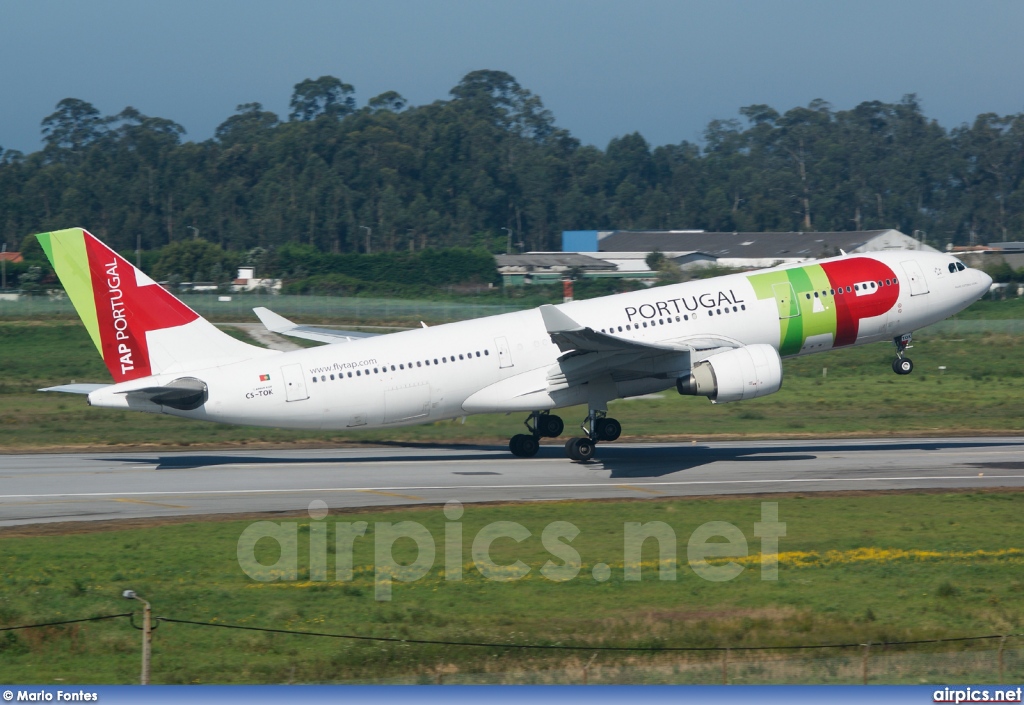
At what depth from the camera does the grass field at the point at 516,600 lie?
20312mm

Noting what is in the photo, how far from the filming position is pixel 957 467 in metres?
38.9

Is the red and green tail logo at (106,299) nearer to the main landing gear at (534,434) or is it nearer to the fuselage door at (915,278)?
the main landing gear at (534,434)

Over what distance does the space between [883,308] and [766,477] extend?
29.3 feet

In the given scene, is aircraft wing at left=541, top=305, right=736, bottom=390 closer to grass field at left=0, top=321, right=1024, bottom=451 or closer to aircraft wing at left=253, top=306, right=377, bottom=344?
grass field at left=0, top=321, right=1024, bottom=451

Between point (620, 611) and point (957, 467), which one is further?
point (957, 467)

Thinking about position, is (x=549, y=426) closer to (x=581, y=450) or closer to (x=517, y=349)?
(x=581, y=450)

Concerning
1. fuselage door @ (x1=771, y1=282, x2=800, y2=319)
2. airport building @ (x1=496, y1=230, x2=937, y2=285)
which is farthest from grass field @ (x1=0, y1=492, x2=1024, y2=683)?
airport building @ (x1=496, y1=230, x2=937, y2=285)

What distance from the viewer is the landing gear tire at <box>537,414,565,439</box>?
43.8m

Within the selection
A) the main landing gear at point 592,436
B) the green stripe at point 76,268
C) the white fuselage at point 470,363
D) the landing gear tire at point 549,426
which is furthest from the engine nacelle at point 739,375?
the green stripe at point 76,268

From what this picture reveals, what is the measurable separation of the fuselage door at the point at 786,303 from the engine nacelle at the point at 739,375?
292 centimetres

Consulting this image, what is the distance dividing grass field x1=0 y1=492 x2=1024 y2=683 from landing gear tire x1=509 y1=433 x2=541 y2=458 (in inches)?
429

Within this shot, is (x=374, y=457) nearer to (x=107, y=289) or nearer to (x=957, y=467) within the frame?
(x=107, y=289)

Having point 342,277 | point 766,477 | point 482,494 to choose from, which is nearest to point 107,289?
point 482,494

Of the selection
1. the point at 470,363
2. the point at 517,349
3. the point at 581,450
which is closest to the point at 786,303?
the point at 581,450
